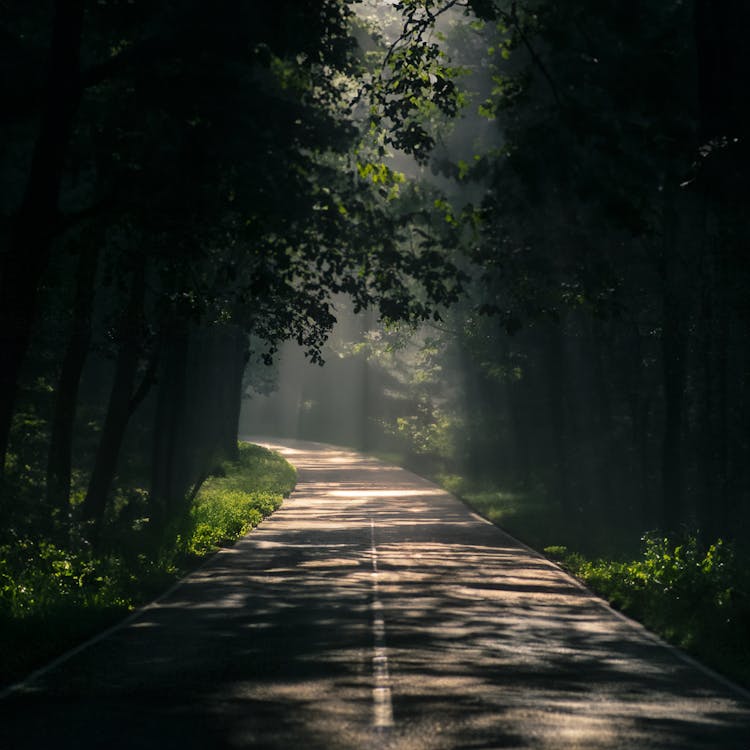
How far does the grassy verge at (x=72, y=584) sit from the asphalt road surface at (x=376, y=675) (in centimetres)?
40

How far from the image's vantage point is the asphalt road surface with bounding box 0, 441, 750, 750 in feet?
29.1

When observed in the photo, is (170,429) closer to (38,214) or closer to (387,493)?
(38,214)

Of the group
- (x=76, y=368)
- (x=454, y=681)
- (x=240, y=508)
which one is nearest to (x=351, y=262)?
(x=76, y=368)

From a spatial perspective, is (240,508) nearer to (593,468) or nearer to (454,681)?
(593,468)

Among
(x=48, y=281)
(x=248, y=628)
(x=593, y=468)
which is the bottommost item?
(x=248, y=628)

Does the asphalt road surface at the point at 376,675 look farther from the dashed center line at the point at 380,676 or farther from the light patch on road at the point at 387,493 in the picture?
the light patch on road at the point at 387,493

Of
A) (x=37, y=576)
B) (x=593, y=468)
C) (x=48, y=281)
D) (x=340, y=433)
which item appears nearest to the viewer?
(x=37, y=576)

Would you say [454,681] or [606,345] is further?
[606,345]

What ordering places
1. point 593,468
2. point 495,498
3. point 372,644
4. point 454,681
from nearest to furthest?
point 454,681, point 372,644, point 593,468, point 495,498

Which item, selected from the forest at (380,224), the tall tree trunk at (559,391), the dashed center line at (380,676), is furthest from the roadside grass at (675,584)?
the tall tree trunk at (559,391)

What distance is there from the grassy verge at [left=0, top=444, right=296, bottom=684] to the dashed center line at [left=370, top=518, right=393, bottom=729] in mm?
3202

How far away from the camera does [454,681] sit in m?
11.1

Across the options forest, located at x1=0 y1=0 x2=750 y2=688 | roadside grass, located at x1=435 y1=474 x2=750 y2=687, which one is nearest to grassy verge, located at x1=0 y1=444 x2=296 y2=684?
forest, located at x1=0 y1=0 x2=750 y2=688

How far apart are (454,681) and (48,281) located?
11.2 metres
